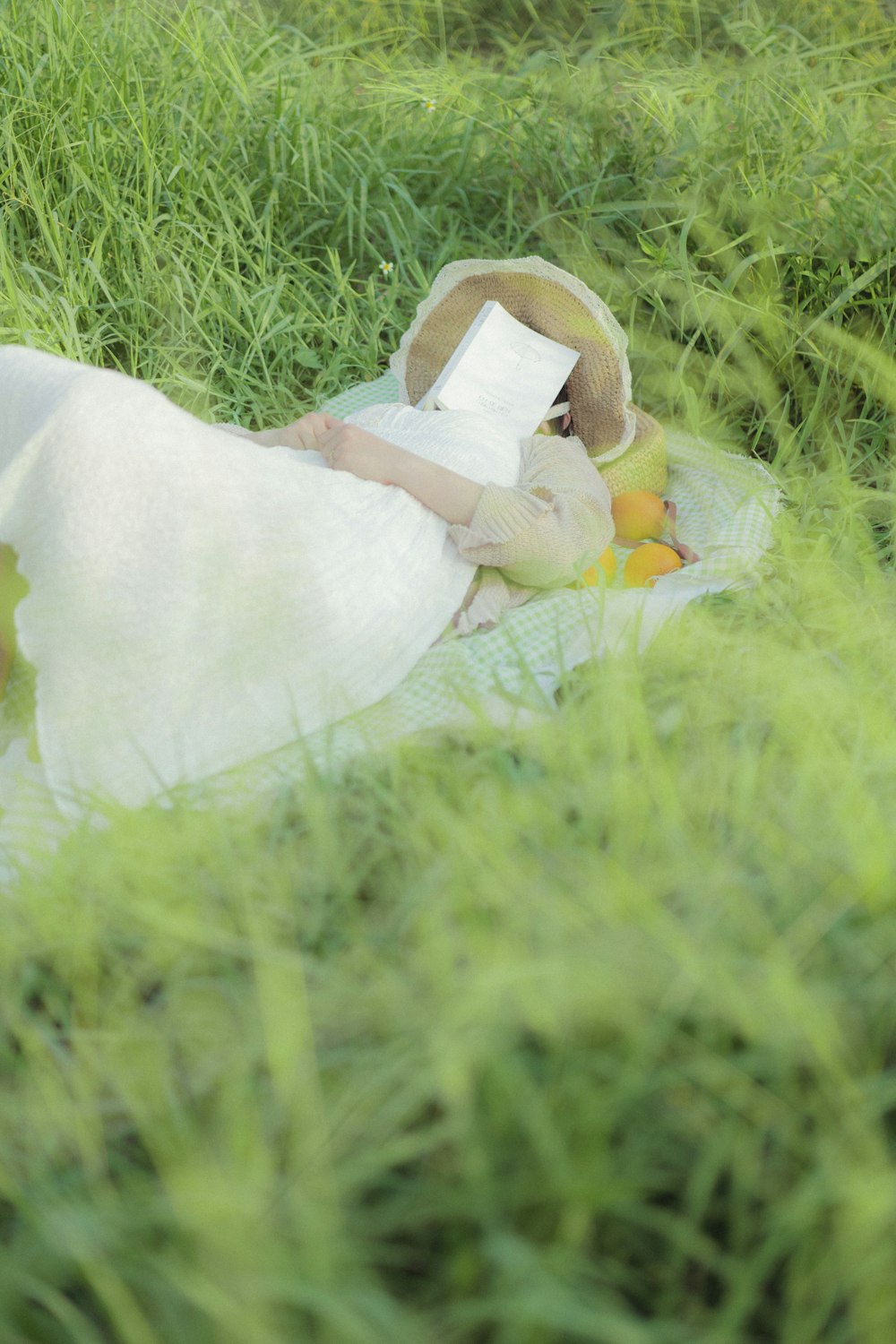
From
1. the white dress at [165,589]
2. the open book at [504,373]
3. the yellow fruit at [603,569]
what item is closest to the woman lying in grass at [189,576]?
the white dress at [165,589]

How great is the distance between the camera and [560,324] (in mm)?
2385

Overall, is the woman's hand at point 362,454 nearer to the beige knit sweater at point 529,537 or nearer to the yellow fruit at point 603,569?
the beige knit sweater at point 529,537

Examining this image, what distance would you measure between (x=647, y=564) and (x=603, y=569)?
159 millimetres

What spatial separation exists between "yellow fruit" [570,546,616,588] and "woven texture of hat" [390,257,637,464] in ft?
0.83

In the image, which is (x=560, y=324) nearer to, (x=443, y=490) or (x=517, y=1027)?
(x=443, y=490)

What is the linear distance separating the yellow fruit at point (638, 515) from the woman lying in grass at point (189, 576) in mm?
439

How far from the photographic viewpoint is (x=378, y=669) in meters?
1.88

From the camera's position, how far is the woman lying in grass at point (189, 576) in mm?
1646

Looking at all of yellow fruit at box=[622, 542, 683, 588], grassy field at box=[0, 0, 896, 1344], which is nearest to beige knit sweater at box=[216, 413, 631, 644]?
yellow fruit at box=[622, 542, 683, 588]

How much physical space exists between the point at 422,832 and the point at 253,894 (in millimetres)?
209

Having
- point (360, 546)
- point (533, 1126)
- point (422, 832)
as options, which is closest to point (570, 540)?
point (360, 546)

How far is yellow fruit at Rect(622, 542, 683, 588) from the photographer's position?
228 cm

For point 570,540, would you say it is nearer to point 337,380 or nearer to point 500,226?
point 337,380

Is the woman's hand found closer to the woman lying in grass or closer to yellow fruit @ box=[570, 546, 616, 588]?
the woman lying in grass
